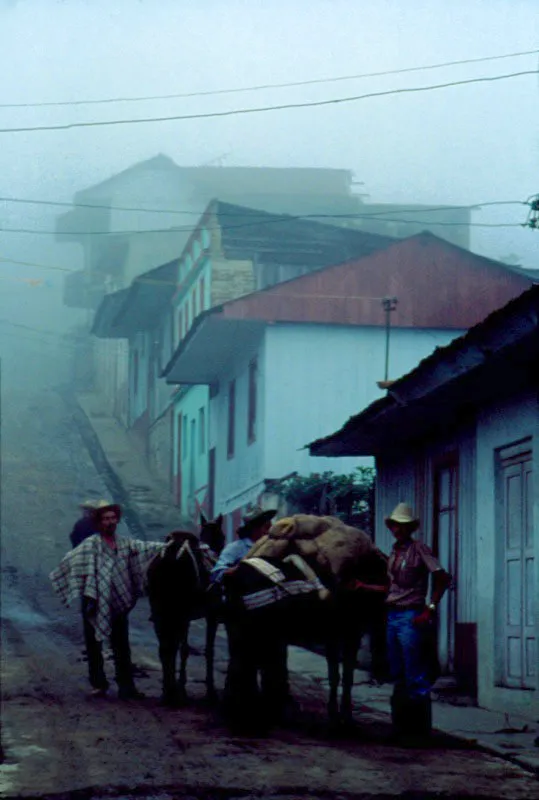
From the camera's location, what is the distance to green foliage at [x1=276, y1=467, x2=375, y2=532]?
21.9m

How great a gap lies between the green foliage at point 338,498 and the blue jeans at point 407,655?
9859mm

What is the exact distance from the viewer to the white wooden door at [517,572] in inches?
505

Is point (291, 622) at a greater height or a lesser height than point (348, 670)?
greater

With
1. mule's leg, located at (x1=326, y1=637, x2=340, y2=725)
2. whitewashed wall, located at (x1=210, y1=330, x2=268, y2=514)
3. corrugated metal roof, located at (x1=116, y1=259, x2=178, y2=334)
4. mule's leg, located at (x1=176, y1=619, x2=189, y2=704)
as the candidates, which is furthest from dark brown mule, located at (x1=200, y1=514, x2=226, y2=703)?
corrugated metal roof, located at (x1=116, y1=259, x2=178, y2=334)

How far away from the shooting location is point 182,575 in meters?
12.2

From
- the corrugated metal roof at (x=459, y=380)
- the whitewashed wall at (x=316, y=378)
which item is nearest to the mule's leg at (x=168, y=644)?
the corrugated metal roof at (x=459, y=380)

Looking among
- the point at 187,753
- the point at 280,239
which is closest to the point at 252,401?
the point at 280,239

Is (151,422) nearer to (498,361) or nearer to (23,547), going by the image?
(23,547)

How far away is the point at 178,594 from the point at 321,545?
2.54 meters

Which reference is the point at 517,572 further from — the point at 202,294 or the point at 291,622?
the point at 202,294

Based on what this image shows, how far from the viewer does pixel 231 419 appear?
33.9m

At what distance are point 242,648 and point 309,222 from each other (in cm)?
2710

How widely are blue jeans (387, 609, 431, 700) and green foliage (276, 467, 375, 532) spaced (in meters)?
9.86

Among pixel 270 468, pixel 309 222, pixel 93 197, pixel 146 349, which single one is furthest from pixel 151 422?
pixel 93 197
